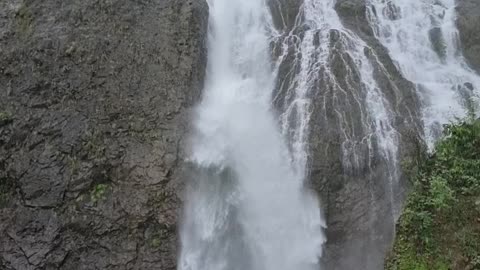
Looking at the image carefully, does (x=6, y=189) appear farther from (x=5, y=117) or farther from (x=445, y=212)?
(x=445, y=212)

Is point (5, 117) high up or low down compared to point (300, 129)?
up

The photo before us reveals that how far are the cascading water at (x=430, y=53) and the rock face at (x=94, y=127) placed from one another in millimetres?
4575

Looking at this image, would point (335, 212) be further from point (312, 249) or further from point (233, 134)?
point (233, 134)

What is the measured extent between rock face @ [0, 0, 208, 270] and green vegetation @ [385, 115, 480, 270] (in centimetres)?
439

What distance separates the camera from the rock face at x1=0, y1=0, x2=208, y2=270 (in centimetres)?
970

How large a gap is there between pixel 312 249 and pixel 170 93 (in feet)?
14.3

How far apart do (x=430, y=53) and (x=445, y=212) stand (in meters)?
4.61

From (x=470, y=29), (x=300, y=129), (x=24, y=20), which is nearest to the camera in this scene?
(x=300, y=129)

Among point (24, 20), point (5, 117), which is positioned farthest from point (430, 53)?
point (5, 117)

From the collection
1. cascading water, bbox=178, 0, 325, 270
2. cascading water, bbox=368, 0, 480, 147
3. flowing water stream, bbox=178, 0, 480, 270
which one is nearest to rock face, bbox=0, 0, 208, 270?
cascading water, bbox=178, 0, 325, 270

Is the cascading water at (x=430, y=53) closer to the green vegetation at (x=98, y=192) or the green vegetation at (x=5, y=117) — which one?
the green vegetation at (x=98, y=192)

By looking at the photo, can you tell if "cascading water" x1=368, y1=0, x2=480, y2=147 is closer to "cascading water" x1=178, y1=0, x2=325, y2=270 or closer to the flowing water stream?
the flowing water stream

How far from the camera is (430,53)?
11.8m

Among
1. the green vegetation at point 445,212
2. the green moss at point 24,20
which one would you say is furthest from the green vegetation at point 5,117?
the green vegetation at point 445,212
